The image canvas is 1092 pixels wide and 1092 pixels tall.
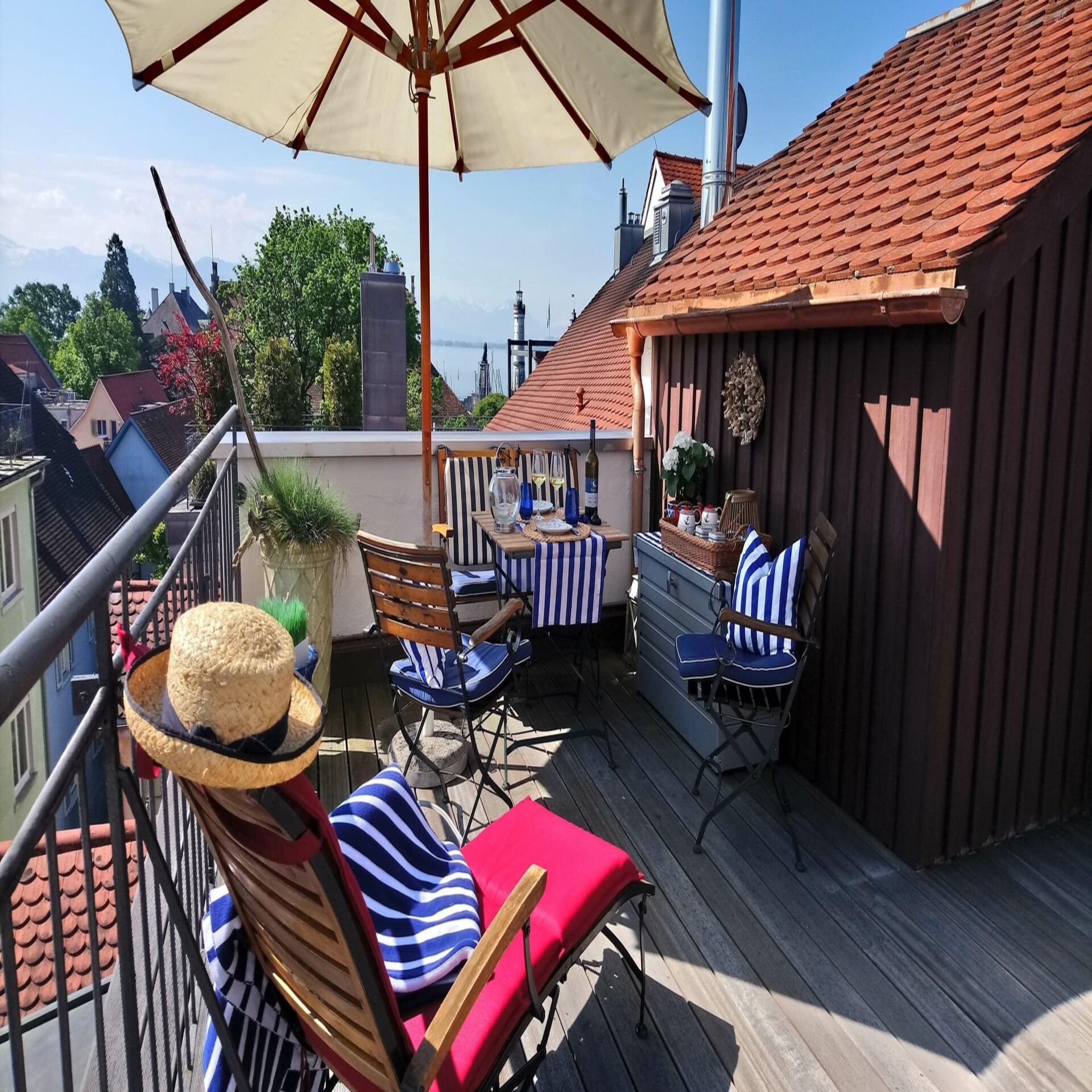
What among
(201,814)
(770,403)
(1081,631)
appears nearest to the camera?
(201,814)

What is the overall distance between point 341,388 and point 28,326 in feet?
195

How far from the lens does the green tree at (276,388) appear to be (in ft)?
79.4

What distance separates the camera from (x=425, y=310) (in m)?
3.70

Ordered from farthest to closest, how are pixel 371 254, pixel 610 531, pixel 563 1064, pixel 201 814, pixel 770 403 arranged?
pixel 371 254 < pixel 610 531 < pixel 770 403 < pixel 563 1064 < pixel 201 814

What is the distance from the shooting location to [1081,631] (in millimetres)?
3238

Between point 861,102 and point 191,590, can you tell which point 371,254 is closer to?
point 861,102

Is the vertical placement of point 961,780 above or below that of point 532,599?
below

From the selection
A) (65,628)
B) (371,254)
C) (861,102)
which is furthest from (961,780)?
(371,254)

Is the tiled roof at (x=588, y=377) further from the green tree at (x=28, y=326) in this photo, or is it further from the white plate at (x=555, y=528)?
the green tree at (x=28, y=326)

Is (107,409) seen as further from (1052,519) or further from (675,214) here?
(1052,519)

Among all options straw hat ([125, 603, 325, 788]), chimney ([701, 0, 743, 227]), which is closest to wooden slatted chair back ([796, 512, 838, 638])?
straw hat ([125, 603, 325, 788])

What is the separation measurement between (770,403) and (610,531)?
100 cm

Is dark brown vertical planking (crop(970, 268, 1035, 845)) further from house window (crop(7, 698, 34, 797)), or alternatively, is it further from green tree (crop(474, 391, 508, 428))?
green tree (crop(474, 391, 508, 428))

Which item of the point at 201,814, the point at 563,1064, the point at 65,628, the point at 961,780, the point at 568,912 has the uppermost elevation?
the point at 65,628
